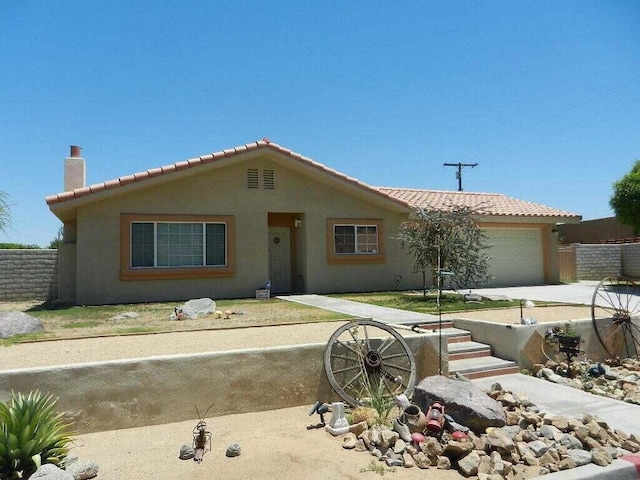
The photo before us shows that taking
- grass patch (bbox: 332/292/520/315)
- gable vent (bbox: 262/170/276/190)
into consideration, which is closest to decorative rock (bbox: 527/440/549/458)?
grass patch (bbox: 332/292/520/315)

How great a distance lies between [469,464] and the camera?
453 cm

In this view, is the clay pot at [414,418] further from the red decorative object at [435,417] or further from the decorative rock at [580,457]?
the decorative rock at [580,457]

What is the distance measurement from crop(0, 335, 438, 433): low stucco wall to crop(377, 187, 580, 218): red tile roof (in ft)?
41.2

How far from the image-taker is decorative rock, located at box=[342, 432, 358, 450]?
16.4 ft

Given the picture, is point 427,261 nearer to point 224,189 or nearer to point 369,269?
point 369,269

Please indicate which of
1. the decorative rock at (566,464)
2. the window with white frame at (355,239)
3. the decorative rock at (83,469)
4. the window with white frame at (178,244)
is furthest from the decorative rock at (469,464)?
the window with white frame at (355,239)

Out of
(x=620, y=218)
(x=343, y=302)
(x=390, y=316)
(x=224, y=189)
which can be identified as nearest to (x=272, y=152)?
(x=224, y=189)

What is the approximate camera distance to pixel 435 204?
19.1m

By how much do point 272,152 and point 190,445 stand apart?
1093cm

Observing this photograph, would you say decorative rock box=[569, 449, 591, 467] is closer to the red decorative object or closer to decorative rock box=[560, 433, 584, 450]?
decorative rock box=[560, 433, 584, 450]

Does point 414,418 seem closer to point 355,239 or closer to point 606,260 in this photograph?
point 355,239

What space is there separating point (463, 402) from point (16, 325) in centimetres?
793

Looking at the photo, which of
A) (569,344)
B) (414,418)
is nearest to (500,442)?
(414,418)

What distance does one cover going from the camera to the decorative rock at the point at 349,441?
16.4 feet
